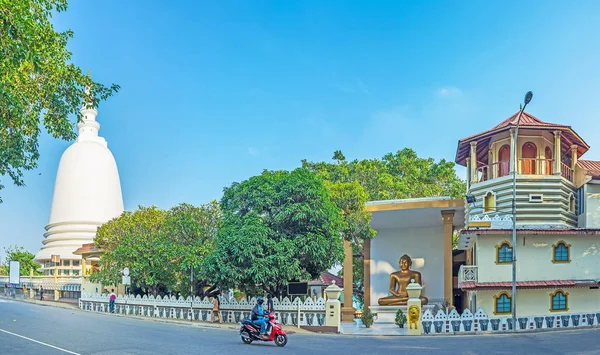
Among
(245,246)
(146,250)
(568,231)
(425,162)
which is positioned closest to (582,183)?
(568,231)

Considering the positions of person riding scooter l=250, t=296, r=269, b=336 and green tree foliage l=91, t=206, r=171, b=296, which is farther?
green tree foliage l=91, t=206, r=171, b=296

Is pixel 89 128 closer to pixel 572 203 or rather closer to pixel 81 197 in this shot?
pixel 81 197

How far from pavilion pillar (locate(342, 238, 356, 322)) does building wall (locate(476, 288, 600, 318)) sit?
20.6ft

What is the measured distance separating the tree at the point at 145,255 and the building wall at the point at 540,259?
1512 cm

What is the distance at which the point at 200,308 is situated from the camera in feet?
93.6

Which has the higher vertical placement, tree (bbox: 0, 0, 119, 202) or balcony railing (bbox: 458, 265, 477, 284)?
tree (bbox: 0, 0, 119, 202)

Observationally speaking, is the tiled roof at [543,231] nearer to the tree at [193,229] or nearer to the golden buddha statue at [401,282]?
the golden buddha statue at [401,282]

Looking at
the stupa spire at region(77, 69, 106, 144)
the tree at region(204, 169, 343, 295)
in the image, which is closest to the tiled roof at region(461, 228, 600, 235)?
the tree at region(204, 169, 343, 295)

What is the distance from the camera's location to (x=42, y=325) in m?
22.1

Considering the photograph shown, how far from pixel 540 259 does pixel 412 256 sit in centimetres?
1057

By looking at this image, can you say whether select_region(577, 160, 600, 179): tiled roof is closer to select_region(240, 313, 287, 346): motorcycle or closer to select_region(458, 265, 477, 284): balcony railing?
select_region(458, 265, 477, 284): balcony railing

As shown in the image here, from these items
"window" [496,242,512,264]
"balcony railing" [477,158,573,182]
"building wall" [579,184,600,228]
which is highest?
"balcony railing" [477,158,573,182]

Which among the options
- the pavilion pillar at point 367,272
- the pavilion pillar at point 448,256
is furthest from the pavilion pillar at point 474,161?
the pavilion pillar at point 367,272

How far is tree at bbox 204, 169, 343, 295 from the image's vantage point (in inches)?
934
